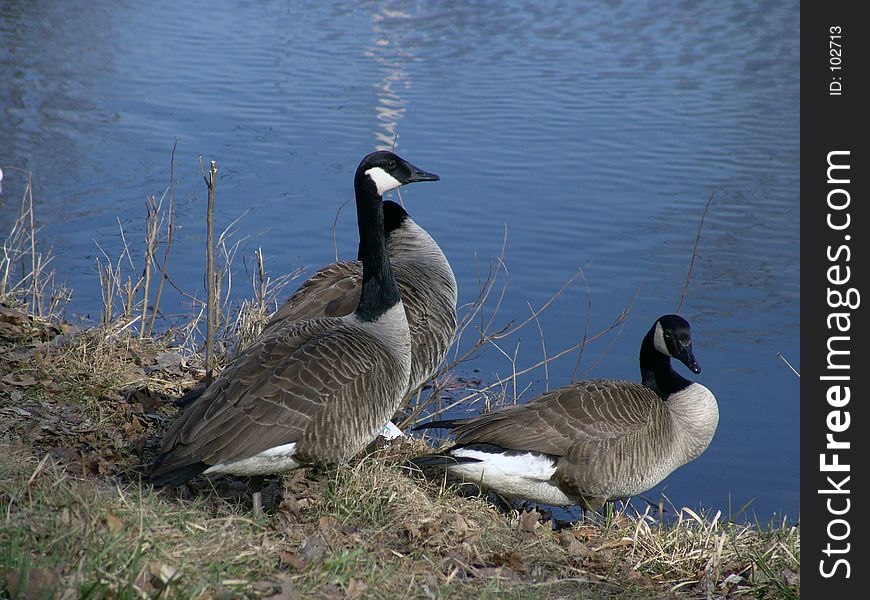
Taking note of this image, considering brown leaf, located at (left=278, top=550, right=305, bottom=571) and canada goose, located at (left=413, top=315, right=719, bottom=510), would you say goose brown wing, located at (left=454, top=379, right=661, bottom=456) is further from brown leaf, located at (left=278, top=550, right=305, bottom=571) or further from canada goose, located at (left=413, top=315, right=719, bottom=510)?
brown leaf, located at (left=278, top=550, right=305, bottom=571)

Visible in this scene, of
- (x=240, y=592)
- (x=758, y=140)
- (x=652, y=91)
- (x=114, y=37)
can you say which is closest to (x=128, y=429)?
(x=240, y=592)

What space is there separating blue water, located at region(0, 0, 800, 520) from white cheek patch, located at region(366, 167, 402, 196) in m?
3.10

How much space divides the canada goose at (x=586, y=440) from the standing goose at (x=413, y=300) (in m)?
0.89

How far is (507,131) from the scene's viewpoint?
16219 millimetres

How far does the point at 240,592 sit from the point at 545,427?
3112 millimetres

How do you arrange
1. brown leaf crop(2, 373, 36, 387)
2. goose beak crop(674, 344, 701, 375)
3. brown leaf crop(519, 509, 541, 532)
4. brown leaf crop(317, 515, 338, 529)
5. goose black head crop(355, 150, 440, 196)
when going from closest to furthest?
1. brown leaf crop(317, 515, 338, 529)
2. brown leaf crop(519, 509, 541, 532)
3. brown leaf crop(2, 373, 36, 387)
4. goose black head crop(355, 150, 440, 196)
5. goose beak crop(674, 344, 701, 375)

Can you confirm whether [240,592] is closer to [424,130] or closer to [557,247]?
[557,247]

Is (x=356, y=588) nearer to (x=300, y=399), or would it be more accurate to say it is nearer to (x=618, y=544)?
(x=300, y=399)

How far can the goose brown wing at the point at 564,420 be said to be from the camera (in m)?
6.55

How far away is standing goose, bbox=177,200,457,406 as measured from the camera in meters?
7.26

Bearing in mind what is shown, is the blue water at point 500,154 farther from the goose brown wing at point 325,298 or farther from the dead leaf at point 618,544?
the goose brown wing at point 325,298

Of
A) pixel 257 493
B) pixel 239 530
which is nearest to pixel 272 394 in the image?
pixel 257 493

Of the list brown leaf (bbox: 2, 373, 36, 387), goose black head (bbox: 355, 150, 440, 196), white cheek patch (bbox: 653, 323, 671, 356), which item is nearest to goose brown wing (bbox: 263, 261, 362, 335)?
goose black head (bbox: 355, 150, 440, 196)

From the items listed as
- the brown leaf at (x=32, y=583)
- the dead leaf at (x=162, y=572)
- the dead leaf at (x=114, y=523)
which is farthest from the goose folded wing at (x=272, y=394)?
the brown leaf at (x=32, y=583)
